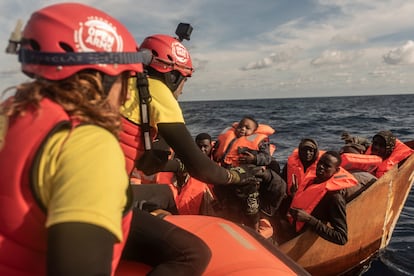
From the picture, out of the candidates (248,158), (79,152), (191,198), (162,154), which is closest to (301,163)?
(248,158)

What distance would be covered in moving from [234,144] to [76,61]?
3965 millimetres

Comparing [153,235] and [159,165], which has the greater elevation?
[159,165]

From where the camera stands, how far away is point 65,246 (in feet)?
3.74

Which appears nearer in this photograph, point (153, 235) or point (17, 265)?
point (17, 265)

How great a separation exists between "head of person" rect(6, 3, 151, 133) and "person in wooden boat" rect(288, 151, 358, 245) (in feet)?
12.8

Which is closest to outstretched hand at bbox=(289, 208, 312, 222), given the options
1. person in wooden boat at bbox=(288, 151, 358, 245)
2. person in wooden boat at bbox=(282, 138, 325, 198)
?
person in wooden boat at bbox=(288, 151, 358, 245)

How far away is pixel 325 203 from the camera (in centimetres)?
498

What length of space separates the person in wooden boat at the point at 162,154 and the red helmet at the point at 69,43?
90cm

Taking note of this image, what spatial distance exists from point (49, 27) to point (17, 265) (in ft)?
2.82

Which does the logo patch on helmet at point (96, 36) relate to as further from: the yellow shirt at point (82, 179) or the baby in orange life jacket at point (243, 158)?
the baby in orange life jacket at point (243, 158)

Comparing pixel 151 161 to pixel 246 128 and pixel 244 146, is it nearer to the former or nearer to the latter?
pixel 244 146

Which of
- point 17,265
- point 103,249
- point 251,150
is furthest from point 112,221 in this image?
point 251,150

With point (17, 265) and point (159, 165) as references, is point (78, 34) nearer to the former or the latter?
point (17, 265)

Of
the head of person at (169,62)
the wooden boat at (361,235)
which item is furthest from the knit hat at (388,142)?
the head of person at (169,62)
